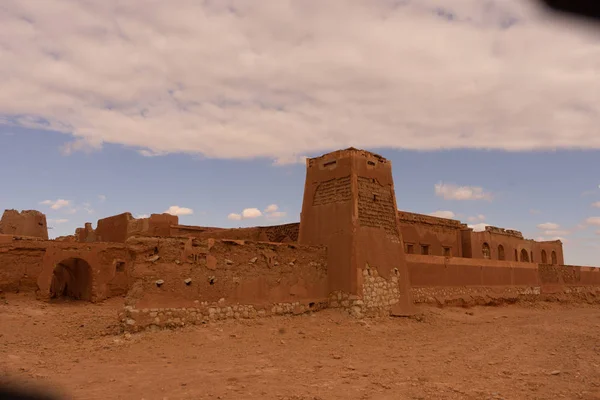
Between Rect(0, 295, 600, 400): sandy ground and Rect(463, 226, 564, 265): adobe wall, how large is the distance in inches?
452

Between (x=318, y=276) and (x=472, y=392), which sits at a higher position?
(x=318, y=276)

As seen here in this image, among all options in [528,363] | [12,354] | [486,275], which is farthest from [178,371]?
[486,275]

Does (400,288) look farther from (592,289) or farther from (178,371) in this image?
(592,289)

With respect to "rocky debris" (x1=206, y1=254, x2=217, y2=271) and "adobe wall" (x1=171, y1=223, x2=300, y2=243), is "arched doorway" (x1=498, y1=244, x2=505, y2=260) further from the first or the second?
"rocky debris" (x1=206, y1=254, x2=217, y2=271)

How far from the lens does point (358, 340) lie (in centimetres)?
1109

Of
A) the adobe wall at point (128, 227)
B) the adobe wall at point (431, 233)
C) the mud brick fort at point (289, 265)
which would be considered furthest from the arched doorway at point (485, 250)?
the adobe wall at point (128, 227)

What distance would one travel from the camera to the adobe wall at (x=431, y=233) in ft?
71.3

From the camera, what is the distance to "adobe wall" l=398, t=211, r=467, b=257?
2172 centimetres

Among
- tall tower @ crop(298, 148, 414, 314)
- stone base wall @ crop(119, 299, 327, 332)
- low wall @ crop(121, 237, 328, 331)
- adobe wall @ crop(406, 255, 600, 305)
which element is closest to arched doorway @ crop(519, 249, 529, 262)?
adobe wall @ crop(406, 255, 600, 305)

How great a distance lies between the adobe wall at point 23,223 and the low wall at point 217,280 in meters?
15.6

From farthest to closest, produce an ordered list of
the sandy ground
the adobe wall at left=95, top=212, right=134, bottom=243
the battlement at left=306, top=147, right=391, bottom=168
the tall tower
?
1. the adobe wall at left=95, top=212, right=134, bottom=243
2. the battlement at left=306, top=147, right=391, bottom=168
3. the tall tower
4. the sandy ground

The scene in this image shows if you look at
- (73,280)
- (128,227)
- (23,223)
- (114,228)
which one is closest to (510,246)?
(128,227)

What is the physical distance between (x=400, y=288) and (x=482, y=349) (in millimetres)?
4458

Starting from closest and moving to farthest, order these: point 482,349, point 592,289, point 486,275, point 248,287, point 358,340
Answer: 1. point 482,349
2. point 358,340
3. point 248,287
4. point 486,275
5. point 592,289
